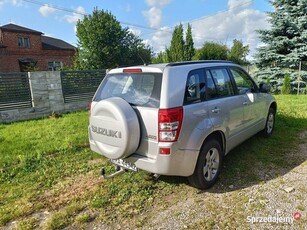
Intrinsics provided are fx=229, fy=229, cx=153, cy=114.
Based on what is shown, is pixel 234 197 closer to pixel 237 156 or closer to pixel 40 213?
pixel 237 156

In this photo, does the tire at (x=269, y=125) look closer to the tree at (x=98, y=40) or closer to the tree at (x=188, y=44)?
the tree at (x=188, y=44)

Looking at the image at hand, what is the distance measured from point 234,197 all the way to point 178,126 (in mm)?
1230

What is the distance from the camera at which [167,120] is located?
2480 mm

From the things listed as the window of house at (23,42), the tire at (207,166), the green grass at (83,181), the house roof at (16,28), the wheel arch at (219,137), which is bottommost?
the green grass at (83,181)

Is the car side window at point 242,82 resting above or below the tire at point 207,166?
above

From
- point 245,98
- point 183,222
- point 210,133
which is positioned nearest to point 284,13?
point 245,98

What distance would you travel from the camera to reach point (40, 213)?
274 cm

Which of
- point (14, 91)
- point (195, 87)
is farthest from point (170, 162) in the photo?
point (14, 91)

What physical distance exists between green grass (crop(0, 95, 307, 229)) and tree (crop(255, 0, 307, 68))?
8642 mm

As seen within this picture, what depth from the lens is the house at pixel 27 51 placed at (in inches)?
899

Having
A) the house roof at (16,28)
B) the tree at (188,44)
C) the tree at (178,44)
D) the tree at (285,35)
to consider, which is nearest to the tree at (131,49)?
the tree at (178,44)

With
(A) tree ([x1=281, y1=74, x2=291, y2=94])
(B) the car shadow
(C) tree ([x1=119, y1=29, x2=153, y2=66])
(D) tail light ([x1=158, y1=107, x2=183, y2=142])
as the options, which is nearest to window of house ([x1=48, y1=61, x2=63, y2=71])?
(C) tree ([x1=119, y1=29, x2=153, y2=66])

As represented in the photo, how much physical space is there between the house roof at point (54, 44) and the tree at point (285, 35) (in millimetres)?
22970

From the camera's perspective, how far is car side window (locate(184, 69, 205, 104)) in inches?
108
